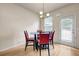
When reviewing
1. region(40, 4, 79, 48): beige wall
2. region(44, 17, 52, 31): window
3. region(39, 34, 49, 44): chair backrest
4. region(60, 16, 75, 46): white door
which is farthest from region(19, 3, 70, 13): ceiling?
region(39, 34, 49, 44): chair backrest

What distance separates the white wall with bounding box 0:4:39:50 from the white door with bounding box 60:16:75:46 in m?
0.70

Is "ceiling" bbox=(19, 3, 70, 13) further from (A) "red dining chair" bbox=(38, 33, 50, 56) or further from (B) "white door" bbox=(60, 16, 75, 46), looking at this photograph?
(A) "red dining chair" bbox=(38, 33, 50, 56)

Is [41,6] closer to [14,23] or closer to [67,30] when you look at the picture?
[14,23]

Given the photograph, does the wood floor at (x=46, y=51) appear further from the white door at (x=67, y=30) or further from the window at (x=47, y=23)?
the window at (x=47, y=23)

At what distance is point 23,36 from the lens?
2717mm

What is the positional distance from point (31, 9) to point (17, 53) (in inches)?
46.4

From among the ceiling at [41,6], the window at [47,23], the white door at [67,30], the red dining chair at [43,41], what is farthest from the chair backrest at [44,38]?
the ceiling at [41,6]

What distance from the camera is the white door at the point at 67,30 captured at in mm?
2709

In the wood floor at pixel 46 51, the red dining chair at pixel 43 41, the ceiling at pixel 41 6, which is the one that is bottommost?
the wood floor at pixel 46 51

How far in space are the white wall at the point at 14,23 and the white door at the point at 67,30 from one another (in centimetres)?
70

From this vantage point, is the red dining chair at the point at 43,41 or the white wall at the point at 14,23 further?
the red dining chair at the point at 43,41

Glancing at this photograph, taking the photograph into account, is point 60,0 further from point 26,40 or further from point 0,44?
point 0,44

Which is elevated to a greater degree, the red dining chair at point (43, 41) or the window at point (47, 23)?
the window at point (47, 23)

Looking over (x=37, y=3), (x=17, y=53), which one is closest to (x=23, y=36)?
(x=17, y=53)
